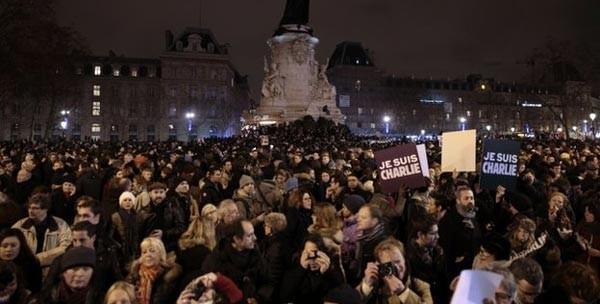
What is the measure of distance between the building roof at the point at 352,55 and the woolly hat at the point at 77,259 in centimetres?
8935

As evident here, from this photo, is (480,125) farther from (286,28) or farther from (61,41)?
(61,41)

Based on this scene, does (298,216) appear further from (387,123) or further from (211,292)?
(387,123)

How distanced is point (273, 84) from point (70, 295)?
3776cm

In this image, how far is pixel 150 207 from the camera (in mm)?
7555

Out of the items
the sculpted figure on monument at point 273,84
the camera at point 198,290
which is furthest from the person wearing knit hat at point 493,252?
the sculpted figure on monument at point 273,84

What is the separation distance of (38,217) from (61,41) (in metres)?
38.5

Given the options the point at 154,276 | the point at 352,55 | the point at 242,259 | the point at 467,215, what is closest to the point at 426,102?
the point at 352,55

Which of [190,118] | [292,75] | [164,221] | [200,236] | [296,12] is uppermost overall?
[296,12]

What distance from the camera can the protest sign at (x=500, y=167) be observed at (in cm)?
880

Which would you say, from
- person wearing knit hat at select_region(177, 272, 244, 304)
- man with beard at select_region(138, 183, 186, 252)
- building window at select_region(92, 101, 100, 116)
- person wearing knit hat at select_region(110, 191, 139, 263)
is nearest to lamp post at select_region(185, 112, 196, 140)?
building window at select_region(92, 101, 100, 116)

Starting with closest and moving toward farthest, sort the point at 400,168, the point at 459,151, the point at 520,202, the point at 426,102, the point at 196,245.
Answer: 1. the point at 196,245
2. the point at 520,202
3. the point at 400,168
4. the point at 459,151
5. the point at 426,102

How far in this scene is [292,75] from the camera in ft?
136

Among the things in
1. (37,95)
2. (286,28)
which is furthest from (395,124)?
(37,95)

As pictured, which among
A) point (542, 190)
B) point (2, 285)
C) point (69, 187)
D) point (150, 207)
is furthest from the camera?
point (542, 190)
